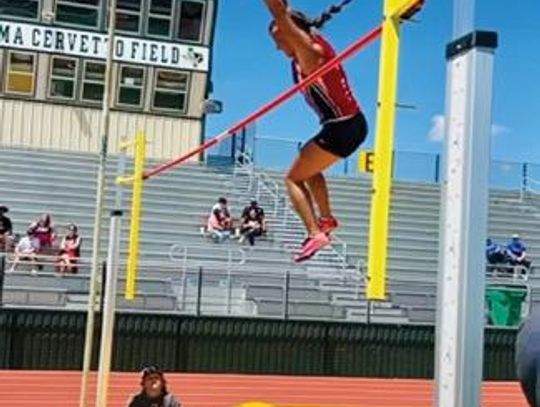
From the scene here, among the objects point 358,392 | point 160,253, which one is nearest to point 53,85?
point 160,253

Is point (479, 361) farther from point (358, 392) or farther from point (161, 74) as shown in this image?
point (161, 74)

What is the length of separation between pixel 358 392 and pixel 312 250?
694 centimetres

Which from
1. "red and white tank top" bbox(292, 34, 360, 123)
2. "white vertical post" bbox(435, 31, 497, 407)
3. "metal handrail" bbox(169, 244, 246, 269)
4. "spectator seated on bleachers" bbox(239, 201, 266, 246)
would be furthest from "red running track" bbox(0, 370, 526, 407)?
"white vertical post" bbox(435, 31, 497, 407)

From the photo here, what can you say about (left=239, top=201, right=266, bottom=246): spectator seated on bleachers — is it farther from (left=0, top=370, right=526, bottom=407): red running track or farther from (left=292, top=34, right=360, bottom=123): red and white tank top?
(left=292, top=34, right=360, bottom=123): red and white tank top

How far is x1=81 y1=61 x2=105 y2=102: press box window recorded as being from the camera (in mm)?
22781

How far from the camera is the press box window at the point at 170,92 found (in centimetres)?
2330

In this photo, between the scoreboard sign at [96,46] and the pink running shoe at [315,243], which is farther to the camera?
the scoreboard sign at [96,46]

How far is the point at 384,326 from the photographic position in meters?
13.7

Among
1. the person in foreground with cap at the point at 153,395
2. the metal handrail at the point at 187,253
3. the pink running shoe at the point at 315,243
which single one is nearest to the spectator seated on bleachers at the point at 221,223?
the metal handrail at the point at 187,253

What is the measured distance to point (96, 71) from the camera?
22891 millimetres

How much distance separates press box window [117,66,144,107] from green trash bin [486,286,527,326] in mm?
10618

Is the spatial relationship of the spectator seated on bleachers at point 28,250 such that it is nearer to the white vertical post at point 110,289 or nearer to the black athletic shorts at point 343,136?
the white vertical post at point 110,289

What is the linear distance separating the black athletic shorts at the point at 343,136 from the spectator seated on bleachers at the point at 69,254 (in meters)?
8.35

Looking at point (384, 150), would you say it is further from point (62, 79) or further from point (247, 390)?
point (62, 79)
